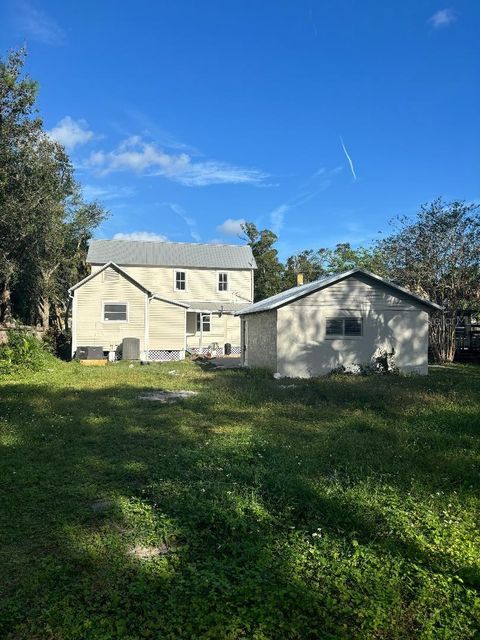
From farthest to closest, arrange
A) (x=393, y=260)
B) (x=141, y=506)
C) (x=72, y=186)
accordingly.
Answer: (x=72, y=186) < (x=393, y=260) < (x=141, y=506)

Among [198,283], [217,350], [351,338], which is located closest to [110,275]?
[198,283]

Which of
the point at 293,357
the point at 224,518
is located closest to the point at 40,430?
the point at 224,518

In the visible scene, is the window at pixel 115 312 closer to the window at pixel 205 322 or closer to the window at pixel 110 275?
the window at pixel 110 275

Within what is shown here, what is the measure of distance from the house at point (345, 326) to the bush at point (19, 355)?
8.47 metres

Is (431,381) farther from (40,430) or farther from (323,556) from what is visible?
(323,556)

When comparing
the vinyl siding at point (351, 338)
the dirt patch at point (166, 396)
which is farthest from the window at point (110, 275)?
the dirt patch at point (166, 396)

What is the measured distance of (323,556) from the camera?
3.80 metres

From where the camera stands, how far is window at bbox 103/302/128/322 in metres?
25.1

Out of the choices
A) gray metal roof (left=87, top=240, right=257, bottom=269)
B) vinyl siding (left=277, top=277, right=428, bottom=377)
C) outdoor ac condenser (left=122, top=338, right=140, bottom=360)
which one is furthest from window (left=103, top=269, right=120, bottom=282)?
vinyl siding (left=277, top=277, right=428, bottom=377)

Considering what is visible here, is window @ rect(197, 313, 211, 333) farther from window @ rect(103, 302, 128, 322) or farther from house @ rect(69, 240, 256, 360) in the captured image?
window @ rect(103, 302, 128, 322)

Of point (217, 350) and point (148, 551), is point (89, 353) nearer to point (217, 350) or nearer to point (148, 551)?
point (217, 350)

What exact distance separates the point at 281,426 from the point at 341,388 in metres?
5.21

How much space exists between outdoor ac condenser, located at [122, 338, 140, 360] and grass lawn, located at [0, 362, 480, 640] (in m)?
15.9

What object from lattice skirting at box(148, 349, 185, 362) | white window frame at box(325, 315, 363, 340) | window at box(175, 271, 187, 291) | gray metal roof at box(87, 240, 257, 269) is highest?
gray metal roof at box(87, 240, 257, 269)
